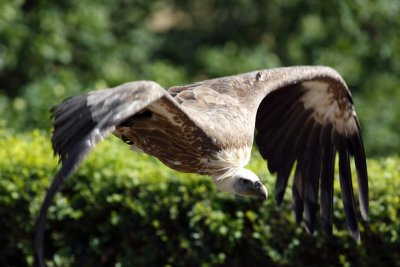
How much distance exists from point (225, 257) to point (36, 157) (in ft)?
5.11

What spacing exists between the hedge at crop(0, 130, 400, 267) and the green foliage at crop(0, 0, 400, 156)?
2.94m

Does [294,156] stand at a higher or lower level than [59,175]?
lower

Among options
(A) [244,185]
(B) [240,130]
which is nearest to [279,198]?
(A) [244,185]

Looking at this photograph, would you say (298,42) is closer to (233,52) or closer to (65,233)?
(233,52)

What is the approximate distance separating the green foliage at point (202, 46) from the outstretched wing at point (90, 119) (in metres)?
4.61

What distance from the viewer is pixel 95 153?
23.1 ft

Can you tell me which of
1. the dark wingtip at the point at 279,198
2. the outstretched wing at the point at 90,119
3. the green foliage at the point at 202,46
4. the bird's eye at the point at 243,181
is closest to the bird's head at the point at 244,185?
the bird's eye at the point at 243,181

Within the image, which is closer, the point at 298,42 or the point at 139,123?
the point at 139,123

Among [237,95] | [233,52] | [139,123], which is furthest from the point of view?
[233,52]

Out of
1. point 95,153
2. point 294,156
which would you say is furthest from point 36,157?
point 294,156

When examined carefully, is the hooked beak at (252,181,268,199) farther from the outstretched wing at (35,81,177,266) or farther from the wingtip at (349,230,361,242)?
the outstretched wing at (35,81,177,266)

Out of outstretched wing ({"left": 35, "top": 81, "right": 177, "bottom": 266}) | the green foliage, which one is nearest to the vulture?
outstretched wing ({"left": 35, "top": 81, "right": 177, "bottom": 266})

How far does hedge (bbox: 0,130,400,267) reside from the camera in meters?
6.53

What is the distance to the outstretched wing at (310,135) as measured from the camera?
6523 millimetres
